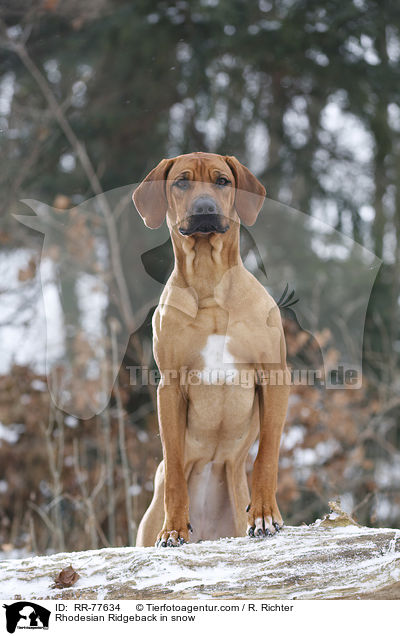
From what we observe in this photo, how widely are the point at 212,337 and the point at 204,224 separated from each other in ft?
1.13

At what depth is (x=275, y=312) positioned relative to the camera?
2191mm

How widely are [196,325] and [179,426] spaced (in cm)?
32

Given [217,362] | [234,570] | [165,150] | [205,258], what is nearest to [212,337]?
[217,362]

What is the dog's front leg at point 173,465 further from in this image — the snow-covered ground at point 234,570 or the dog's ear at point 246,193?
A: the dog's ear at point 246,193

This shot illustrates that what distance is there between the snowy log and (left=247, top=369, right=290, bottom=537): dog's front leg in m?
0.05

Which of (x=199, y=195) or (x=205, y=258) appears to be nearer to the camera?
(x=199, y=195)

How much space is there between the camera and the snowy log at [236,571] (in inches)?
75.8

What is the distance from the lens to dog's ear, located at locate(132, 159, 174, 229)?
213cm

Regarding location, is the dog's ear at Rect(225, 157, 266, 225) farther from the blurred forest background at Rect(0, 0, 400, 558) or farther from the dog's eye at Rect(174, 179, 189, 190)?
the blurred forest background at Rect(0, 0, 400, 558)

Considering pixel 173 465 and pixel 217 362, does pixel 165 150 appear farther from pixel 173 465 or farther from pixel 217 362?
pixel 173 465
